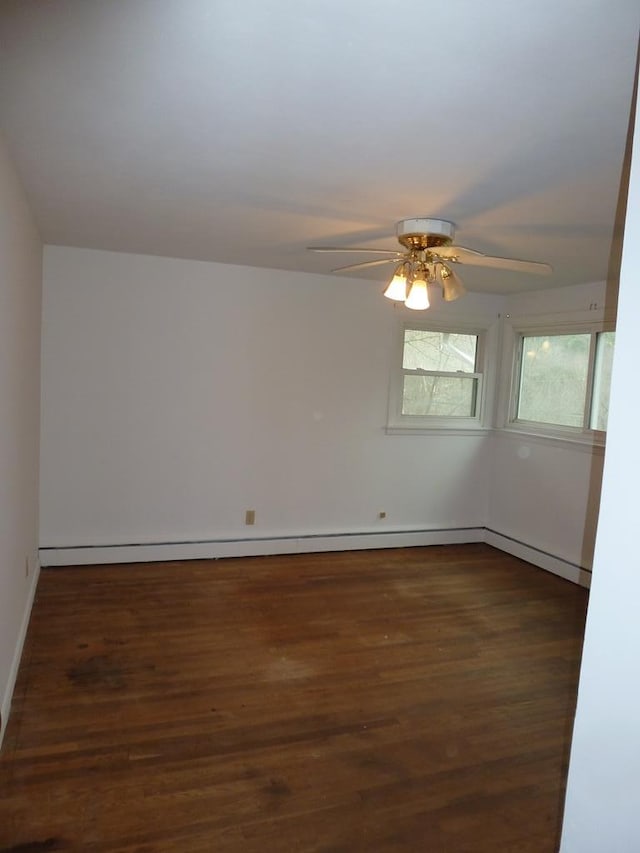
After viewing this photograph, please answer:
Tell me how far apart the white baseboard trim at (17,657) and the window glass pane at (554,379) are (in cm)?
412

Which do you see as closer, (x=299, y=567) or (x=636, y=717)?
(x=636, y=717)

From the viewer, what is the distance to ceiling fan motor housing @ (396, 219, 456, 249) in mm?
2895

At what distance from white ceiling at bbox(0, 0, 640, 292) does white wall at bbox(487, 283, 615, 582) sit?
1827 mm

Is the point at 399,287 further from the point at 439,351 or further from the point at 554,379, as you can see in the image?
the point at 554,379

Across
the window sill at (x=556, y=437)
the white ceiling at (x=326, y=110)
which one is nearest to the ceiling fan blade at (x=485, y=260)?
the white ceiling at (x=326, y=110)

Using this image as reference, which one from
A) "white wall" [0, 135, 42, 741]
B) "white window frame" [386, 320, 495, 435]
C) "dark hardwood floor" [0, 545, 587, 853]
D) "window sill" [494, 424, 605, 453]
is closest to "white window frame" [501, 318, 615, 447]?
"window sill" [494, 424, 605, 453]

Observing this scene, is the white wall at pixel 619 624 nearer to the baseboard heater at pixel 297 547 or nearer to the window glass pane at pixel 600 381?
the baseboard heater at pixel 297 547

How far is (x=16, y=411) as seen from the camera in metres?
2.89

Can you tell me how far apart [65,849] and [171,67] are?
7.64 feet

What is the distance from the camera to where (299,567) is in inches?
184

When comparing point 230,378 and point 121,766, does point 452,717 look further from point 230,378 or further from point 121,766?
point 230,378

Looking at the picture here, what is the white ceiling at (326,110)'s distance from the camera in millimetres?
1321

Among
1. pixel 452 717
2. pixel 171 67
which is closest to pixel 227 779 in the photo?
pixel 452 717

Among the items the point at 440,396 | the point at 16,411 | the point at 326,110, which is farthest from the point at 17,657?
the point at 440,396
